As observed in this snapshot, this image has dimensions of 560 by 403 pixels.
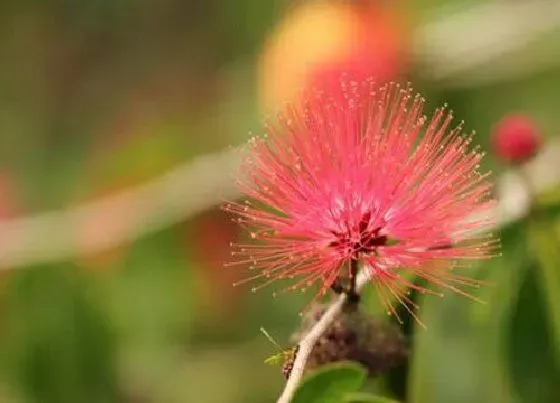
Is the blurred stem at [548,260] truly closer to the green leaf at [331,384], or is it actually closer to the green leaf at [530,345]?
the green leaf at [530,345]

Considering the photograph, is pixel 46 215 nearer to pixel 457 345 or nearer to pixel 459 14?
pixel 459 14

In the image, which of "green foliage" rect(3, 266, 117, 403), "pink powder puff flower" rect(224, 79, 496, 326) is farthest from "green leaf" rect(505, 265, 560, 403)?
"green foliage" rect(3, 266, 117, 403)

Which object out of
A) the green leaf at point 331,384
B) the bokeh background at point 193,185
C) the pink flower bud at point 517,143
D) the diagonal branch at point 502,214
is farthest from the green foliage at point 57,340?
the green leaf at point 331,384

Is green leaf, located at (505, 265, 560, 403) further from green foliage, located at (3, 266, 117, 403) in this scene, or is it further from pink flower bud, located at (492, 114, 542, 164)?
green foliage, located at (3, 266, 117, 403)

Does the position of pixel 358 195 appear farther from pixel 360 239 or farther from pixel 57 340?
pixel 57 340

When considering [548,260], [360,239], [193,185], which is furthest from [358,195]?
[193,185]

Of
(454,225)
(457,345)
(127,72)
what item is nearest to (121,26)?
(127,72)
